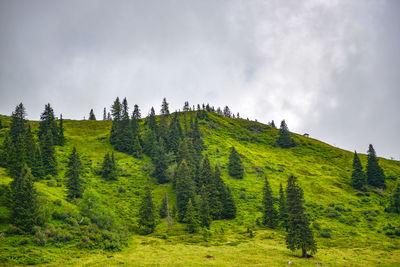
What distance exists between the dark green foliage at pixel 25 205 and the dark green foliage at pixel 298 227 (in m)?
36.4

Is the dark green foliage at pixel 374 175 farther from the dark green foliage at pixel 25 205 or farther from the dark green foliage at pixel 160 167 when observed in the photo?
the dark green foliage at pixel 25 205

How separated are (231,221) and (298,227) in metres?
25.8

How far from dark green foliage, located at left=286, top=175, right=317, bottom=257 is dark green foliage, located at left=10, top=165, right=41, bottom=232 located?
36433 mm

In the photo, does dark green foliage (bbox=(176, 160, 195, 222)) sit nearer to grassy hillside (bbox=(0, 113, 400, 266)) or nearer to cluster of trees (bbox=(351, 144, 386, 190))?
grassy hillside (bbox=(0, 113, 400, 266))

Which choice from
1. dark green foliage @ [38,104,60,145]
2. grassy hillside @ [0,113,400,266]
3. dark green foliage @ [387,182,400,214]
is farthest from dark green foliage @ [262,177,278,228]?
dark green foliage @ [38,104,60,145]

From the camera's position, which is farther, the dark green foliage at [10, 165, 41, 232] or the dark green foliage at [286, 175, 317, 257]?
the dark green foliage at [286, 175, 317, 257]

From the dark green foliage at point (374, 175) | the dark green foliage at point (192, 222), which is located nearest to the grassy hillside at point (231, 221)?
the dark green foliage at point (192, 222)

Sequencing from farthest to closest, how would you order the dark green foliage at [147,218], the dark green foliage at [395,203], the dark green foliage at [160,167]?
the dark green foliage at [160,167] < the dark green foliage at [395,203] < the dark green foliage at [147,218]

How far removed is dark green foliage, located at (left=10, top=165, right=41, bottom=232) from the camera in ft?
95.5

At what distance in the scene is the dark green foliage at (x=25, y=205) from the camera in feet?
95.5

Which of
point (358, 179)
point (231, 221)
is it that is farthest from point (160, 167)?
point (358, 179)

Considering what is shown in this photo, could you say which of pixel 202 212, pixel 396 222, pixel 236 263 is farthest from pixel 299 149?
pixel 236 263

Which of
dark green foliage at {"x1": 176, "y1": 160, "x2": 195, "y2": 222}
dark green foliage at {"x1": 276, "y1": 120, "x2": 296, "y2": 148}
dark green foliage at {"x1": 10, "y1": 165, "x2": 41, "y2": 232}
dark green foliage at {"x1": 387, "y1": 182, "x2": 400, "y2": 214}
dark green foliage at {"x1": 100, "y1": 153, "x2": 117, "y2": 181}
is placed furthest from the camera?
dark green foliage at {"x1": 276, "y1": 120, "x2": 296, "y2": 148}

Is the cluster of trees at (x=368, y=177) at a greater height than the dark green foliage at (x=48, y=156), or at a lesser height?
lesser
